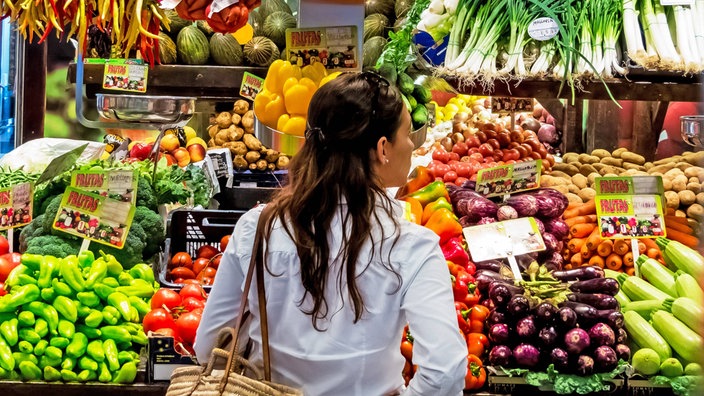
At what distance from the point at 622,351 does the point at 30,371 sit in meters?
1.99

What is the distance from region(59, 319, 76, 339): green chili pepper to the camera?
3068 millimetres

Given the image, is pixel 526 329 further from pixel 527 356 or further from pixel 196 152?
pixel 196 152

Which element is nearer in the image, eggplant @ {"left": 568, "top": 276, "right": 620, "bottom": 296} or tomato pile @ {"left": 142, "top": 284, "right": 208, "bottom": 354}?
tomato pile @ {"left": 142, "top": 284, "right": 208, "bottom": 354}

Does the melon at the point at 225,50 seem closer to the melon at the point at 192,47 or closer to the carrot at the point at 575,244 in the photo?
the melon at the point at 192,47

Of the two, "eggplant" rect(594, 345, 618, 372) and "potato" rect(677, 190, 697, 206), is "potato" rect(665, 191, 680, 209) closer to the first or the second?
"potato" rect(677, 190, 697, 206)

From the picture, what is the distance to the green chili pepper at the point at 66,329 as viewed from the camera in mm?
3068

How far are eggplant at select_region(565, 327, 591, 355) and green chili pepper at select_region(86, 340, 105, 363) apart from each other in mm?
1548

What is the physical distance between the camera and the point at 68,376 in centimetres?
302

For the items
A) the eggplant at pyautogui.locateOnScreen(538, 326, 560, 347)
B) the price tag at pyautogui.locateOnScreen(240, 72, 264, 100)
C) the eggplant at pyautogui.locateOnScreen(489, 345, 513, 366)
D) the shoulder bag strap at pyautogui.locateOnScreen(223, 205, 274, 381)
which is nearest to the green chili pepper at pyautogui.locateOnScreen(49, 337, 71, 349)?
the shoulder bag strap at pyautogui.locateOnScreen(223, 205, 274, 381)

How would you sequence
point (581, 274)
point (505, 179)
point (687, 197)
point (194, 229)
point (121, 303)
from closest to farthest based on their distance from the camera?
point (121, 303), point (581, 274), point (505, 179), point (194, 229), point (687, 197)

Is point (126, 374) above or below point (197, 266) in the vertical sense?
below

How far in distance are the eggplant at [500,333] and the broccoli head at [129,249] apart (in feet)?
5.10

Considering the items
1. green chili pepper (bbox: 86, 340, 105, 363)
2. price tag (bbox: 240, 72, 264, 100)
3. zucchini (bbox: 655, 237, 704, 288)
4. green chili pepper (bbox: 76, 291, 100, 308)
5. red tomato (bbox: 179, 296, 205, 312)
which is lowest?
green chili pepper (bbox: 86, 340, 105, 363)

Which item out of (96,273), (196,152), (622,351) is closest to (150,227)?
(96,273)
